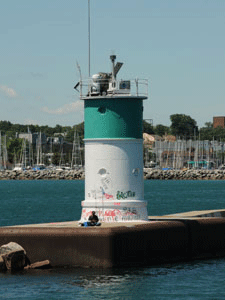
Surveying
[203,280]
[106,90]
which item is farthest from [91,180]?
[203,280]

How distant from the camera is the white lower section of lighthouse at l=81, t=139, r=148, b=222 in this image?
97.8ft

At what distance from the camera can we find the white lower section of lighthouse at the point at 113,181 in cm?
2981

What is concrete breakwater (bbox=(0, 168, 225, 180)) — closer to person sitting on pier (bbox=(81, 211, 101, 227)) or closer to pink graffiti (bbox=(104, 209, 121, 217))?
pink graffiti (bbox=(104, 209, 121, 217))

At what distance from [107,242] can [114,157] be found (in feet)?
14.0

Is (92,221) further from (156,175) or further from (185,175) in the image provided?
(185,175)

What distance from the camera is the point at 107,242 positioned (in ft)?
86.4

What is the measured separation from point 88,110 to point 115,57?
207 cm

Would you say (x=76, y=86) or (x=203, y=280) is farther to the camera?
(x=76, y=86)

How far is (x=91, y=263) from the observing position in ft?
87.8

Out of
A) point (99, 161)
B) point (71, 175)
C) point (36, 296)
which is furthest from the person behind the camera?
point (71, 175)

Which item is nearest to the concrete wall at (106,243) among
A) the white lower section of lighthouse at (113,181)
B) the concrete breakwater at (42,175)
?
the white lower section of lighthouse at (113,181)

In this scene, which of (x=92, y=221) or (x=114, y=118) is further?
(x=114, y=118)

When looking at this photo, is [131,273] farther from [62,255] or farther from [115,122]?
[115,122]

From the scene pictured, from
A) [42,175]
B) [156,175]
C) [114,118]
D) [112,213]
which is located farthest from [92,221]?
[42,175]
